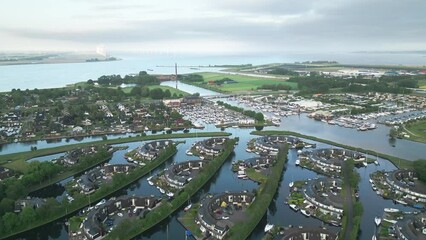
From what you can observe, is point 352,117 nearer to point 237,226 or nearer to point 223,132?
point 223,132

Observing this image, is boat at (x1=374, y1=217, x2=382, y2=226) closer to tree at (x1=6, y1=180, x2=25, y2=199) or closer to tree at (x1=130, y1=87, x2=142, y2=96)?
tree at (x1=6, y1=180, x2=25, y2=199)

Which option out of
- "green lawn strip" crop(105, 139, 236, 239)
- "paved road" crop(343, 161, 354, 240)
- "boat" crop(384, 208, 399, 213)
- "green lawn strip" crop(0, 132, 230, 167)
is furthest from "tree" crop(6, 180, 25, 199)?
"boat" crop(384, 208, 399, 213)

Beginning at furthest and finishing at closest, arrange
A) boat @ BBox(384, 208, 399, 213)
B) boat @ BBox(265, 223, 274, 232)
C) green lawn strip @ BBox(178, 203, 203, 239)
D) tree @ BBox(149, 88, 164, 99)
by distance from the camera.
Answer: tree @ BBox(149, 88, 164, 99) → boat @ BBox(384, 208, 399, 213) → boat @ BBox(265, 223, 274, 232) → green lawn strip @ BBox(178, 203, 203, 239)

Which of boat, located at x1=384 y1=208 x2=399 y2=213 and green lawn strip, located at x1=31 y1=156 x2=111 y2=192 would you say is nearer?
boat, located at x1=384 y1=208 x2=399 y2=213

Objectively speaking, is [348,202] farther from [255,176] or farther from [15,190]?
[15,190]

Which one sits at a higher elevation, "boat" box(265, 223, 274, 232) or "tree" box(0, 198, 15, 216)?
"tree" box(0, 198, 15, 216)

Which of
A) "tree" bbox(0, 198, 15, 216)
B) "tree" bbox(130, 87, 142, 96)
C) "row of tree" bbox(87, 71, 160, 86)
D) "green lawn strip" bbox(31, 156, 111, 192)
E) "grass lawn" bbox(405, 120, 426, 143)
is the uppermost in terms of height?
"tree" bbox(0, 198, 15, 216)

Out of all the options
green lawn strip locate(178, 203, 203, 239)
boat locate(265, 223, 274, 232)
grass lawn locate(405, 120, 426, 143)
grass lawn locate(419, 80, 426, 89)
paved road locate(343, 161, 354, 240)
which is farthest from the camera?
grass lawn locate(419, 80, 426, 89)
